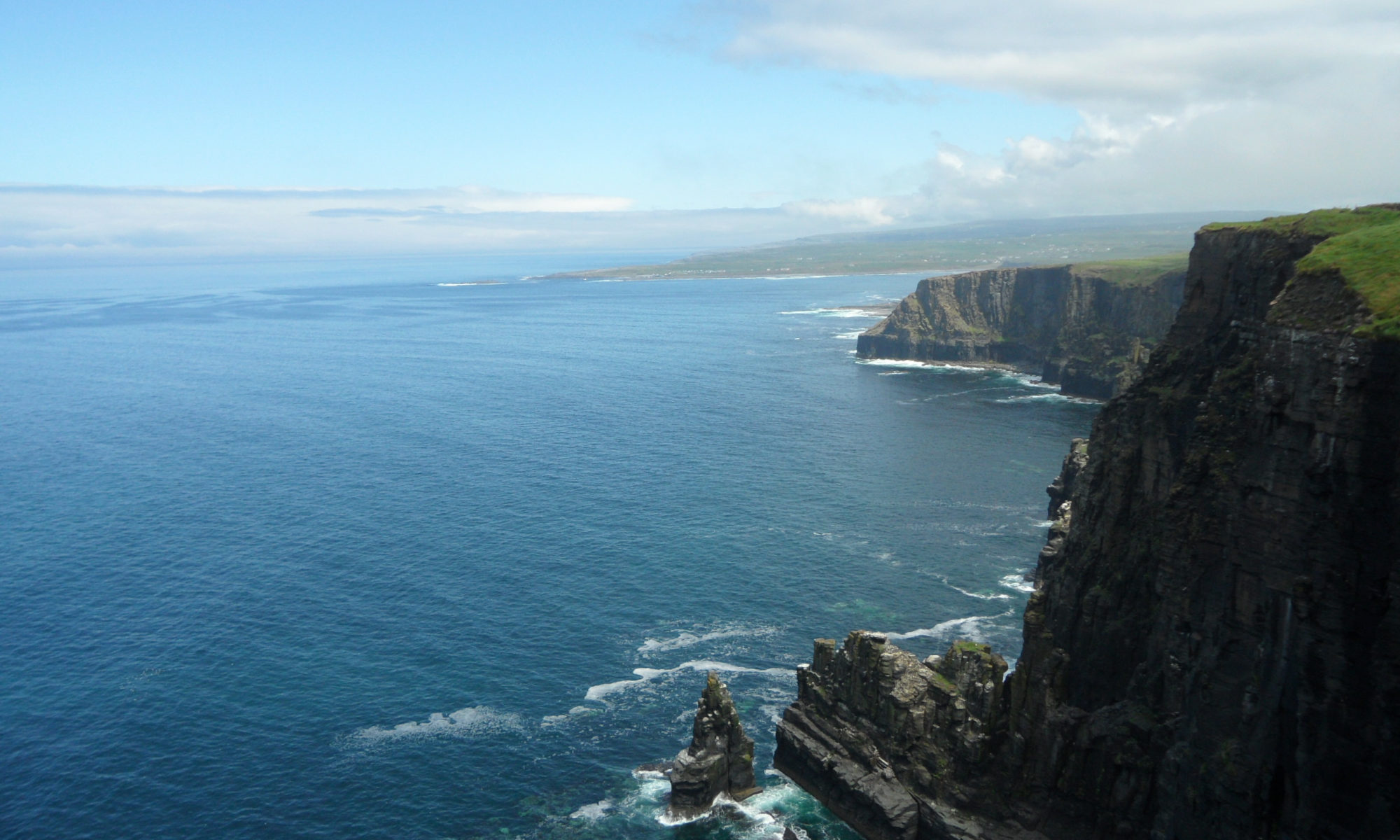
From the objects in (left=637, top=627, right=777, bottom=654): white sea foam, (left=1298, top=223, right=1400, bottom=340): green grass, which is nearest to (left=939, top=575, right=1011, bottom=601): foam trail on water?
(left=637, top=627, right=777, bottom=654): white sea foam

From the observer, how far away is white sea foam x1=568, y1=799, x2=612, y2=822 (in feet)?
201

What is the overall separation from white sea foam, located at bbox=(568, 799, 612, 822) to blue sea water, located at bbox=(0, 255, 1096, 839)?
0.36m

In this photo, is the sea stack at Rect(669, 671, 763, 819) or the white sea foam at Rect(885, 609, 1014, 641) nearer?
the sea stack at Rect(669, 671, 763, 819)

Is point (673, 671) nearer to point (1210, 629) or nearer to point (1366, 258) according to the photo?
point (1210, 629)

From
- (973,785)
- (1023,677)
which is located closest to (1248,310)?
(1023,677)

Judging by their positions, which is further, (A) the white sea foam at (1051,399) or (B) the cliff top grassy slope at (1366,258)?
(A) the white sea foam at (1051,399)

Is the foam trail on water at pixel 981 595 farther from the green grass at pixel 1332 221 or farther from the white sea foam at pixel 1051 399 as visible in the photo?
the white sea foam at pixel 1051 399

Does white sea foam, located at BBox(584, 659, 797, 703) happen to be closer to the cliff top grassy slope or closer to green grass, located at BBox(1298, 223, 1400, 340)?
the cliff top grassy slope

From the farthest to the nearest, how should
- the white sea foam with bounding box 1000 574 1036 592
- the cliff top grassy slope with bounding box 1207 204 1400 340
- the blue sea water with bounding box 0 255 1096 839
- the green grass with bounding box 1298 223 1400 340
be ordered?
the white sea foam with bounding box 1000 574 1036 592 < the blue sea water with bounding box 0 255 1096 839 < the cliff top grassy slope with bounding box 1207 204 1400 340 < the green grass with bounding box 1298 223 1400 340

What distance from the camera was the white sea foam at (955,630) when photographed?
271 feet

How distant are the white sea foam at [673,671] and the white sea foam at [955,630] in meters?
11.2

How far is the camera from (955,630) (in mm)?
83938

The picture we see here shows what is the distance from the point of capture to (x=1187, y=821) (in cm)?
4338

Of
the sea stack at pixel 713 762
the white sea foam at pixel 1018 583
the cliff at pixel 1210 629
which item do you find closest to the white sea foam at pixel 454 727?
the sea stack at pixel 713 762
